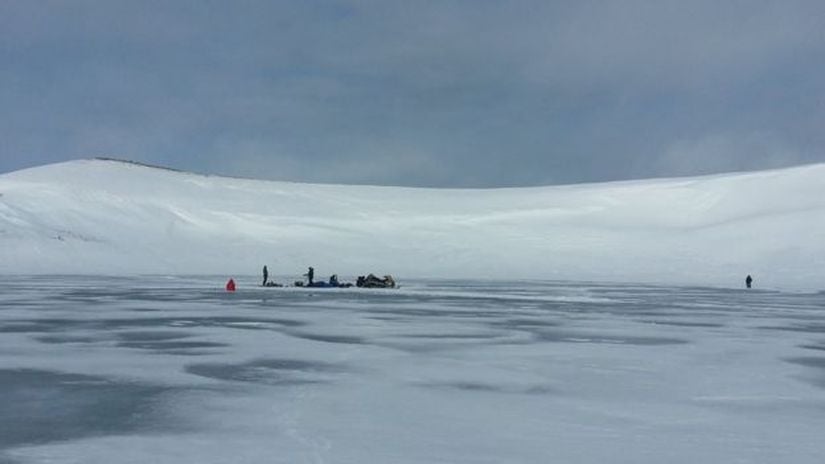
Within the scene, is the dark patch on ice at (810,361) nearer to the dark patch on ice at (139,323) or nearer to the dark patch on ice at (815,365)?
the dark patch on ice at (815,365)

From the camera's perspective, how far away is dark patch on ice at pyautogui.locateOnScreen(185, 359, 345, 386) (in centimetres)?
1019

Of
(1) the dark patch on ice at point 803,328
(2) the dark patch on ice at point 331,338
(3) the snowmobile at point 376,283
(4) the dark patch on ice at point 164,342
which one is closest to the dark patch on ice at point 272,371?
(4) the dark patch on ice at point 164,342

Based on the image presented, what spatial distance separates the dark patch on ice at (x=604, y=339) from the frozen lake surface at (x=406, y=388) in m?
0.05

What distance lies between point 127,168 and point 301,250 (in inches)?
1108

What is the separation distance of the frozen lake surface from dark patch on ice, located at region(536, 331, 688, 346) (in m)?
0.05

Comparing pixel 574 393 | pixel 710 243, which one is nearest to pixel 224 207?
pixel 710 243

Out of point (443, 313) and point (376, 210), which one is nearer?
point (443, 313)

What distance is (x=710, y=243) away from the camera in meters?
51.2

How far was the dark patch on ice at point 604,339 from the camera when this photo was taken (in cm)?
1450

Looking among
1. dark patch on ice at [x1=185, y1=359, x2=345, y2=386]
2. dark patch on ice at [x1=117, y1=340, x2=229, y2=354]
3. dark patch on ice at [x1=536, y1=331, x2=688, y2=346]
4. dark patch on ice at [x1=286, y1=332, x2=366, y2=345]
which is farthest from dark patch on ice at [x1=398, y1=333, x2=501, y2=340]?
dark patch on ice at [x1=185, y1=359, x2=345, y2=386]

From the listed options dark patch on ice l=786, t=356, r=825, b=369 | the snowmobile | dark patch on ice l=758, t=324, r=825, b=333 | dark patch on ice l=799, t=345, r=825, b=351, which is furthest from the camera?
the snowmobile

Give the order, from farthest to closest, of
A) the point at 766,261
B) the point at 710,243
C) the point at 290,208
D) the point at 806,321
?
1. the point at 290,208
2. the point at 710,243
3. the point at 766,261
4. the point at 806,321

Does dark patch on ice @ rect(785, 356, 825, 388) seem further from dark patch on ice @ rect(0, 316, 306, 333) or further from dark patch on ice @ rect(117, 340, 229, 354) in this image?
dark patch on ice @ rect(0, 316, 306, 333)

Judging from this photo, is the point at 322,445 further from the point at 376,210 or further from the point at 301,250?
the point at 376,210
